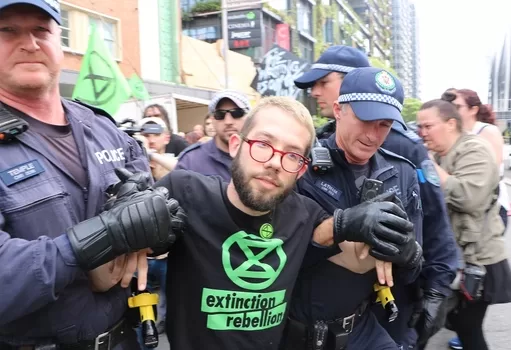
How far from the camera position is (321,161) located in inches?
82.0

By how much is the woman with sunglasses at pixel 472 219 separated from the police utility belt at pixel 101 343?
215cm

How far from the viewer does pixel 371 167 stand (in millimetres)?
2248

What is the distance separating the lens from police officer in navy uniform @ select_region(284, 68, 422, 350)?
81.8 inches

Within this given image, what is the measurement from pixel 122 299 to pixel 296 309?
82 cm

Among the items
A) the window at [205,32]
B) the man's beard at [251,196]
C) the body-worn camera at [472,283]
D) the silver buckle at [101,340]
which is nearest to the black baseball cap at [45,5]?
the man's beard at [251,196]

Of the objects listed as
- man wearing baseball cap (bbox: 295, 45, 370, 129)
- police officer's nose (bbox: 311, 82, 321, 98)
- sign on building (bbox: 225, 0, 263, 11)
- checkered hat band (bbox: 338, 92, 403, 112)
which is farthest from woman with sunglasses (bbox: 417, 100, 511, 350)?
sign on building (bbox: 225, 0, 263, 11)

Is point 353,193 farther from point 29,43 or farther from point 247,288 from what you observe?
point 29,43

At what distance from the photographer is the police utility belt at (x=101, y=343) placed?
1.49 meters

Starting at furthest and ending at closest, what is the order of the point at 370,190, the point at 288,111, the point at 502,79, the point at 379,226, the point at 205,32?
the point at 502,79, the point at 205,32, the point at 370,190, the point at 288,111, the point at 379,226

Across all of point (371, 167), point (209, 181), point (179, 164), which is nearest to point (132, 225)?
point (209, 181)

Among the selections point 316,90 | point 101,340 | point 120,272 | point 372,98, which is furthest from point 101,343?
point 316,90

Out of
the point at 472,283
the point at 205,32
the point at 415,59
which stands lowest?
the point at 472,283

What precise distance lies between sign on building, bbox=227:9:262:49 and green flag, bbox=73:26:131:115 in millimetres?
17358

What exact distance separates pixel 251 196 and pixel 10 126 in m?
0.83
